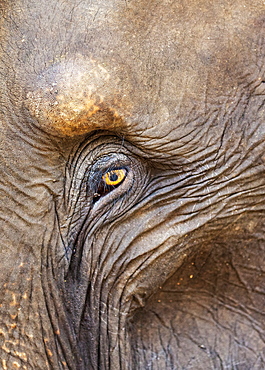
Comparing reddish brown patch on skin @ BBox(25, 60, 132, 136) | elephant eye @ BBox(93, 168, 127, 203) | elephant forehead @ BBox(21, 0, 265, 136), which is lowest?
elephant eye @ BBox(93, 168, 127, 203)

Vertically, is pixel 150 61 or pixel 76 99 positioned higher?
pixel 150 61

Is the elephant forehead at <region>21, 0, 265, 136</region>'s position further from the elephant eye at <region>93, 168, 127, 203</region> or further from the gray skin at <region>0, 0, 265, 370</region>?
the elephant eye at <region>93, 168, 127, 203</region>

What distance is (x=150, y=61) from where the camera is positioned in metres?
2.32

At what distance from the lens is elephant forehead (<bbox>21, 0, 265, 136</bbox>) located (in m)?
2.28

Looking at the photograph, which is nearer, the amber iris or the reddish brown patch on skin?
the reddish brown patch on skin

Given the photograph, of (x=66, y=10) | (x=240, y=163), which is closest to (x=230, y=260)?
(x=240, y=163)

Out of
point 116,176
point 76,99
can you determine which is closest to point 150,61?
point 76,99

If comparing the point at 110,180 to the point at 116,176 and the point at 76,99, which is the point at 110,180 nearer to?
the point at 116,176

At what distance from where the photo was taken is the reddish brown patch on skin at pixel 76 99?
7.37 ft

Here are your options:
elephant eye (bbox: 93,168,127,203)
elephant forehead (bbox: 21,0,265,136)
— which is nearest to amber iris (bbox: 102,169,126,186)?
elephant eye (bbox: 93,168,127,203)

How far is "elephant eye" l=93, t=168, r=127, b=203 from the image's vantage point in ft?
7.89

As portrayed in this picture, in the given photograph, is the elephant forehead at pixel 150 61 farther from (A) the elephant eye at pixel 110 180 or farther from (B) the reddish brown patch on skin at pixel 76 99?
(A) the elephant eye at pixel 110 180

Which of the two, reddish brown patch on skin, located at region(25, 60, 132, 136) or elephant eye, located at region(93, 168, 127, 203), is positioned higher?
reddish brown patch on skin, located at region(25, 60, 132, 136)

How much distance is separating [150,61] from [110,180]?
1.44 feet
